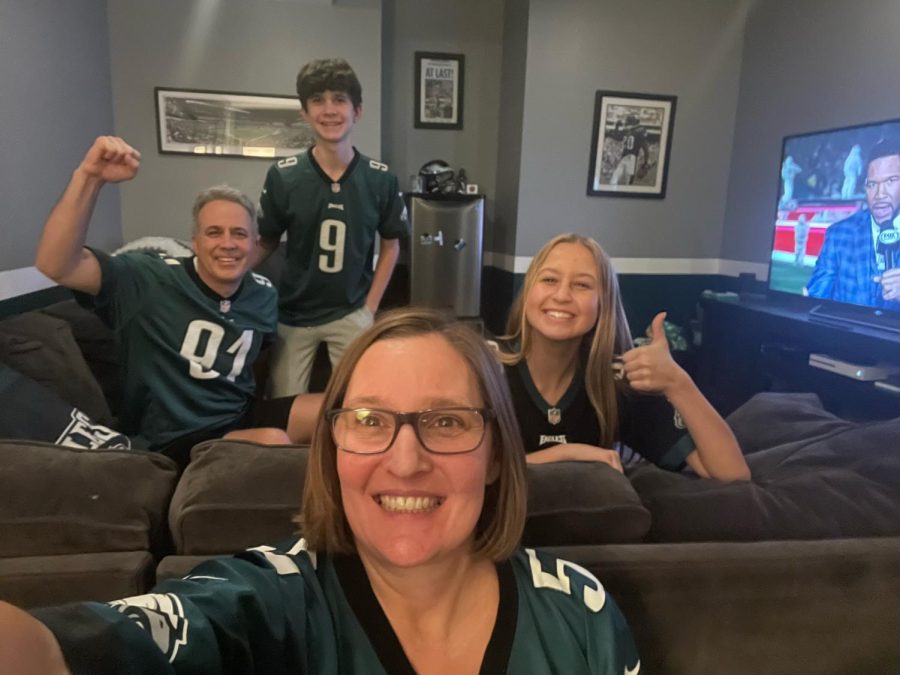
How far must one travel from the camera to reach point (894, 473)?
1.19m

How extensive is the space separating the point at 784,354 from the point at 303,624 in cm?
363

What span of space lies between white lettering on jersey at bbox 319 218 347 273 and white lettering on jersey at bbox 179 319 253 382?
0.74 m

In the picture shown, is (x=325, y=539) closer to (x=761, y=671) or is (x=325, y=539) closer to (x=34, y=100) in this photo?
(x=761, y=671)

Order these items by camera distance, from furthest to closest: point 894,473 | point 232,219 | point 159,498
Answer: point 232,219 → point 894,473 → point 159,498

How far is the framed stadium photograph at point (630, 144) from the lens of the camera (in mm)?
4727

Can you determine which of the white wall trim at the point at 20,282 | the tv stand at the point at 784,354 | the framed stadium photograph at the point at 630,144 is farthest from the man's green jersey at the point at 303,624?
the framed stadium photograph at the point at 630,144

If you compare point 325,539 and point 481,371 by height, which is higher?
point 481,371

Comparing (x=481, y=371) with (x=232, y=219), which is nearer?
(x=481, y=371)

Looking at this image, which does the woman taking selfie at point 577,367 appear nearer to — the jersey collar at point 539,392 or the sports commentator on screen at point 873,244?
the jersey collar at point 539,392

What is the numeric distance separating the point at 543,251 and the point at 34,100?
2.73 m

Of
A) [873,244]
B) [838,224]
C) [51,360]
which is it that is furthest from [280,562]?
[838,224]

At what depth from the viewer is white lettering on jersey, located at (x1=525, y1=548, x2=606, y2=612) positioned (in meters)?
0.83

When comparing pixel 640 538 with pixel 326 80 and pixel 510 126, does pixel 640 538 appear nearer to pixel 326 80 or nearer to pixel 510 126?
pixel 326 80

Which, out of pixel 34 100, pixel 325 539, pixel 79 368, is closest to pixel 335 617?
pixel 325 539
